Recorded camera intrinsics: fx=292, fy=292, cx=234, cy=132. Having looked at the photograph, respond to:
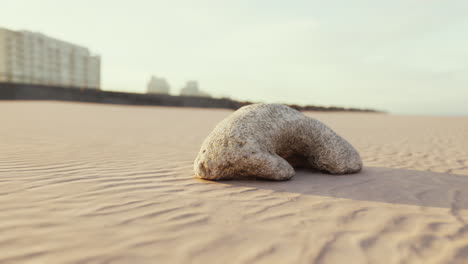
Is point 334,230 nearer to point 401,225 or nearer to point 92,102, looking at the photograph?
point 401,225

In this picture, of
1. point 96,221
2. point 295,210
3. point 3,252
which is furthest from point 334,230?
point 3,252

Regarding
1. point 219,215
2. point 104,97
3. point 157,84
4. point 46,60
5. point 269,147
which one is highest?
point 46,60

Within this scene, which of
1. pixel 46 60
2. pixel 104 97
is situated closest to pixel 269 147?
pixel 104 97

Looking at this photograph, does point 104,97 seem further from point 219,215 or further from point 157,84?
point 157,84

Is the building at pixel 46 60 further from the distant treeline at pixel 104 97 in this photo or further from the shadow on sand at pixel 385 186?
the shadow on sand at pixel 385 186

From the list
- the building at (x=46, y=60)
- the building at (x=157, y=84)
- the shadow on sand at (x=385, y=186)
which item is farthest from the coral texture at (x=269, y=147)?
the building at (x=157, y=84)

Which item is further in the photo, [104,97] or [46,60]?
[46,60]

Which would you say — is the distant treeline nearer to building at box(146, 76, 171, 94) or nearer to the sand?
the sand
